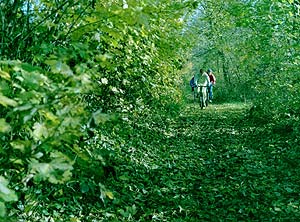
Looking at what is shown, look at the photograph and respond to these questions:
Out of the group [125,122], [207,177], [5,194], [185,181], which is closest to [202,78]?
[125,122]

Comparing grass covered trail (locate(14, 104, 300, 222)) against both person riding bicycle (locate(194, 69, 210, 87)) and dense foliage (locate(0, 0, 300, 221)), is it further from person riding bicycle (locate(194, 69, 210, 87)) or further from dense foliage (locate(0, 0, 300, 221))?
person riding bicycle (locate(194, 69, 210, 87))

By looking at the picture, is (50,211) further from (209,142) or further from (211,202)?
(209,142)

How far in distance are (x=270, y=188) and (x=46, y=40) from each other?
4.40 metres

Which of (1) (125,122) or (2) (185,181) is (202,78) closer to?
(1) (125,122)

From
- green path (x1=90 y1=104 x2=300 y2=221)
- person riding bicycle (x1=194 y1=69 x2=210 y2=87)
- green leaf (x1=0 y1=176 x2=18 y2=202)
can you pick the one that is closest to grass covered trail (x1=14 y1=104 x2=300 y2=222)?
green path (x1=90 y1=104 x2=300 y2=221)

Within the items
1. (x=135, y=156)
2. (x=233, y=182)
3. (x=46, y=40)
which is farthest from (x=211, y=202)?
(x=46, y=40)

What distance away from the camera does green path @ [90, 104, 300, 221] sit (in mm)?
5340

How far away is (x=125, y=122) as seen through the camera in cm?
879

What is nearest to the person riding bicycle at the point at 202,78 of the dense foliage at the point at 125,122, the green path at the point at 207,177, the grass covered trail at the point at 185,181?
the dense foliage at the point at 125,122

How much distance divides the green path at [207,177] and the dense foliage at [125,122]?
1.1 inches

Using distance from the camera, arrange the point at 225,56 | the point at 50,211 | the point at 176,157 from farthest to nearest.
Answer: the point at 225,56
the point at 176,157
the point at 50,211

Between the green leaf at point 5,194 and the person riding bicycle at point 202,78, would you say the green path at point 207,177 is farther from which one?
the person riding bicycle at point 202,78

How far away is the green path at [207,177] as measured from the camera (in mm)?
5340

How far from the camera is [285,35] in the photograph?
10164 mm
